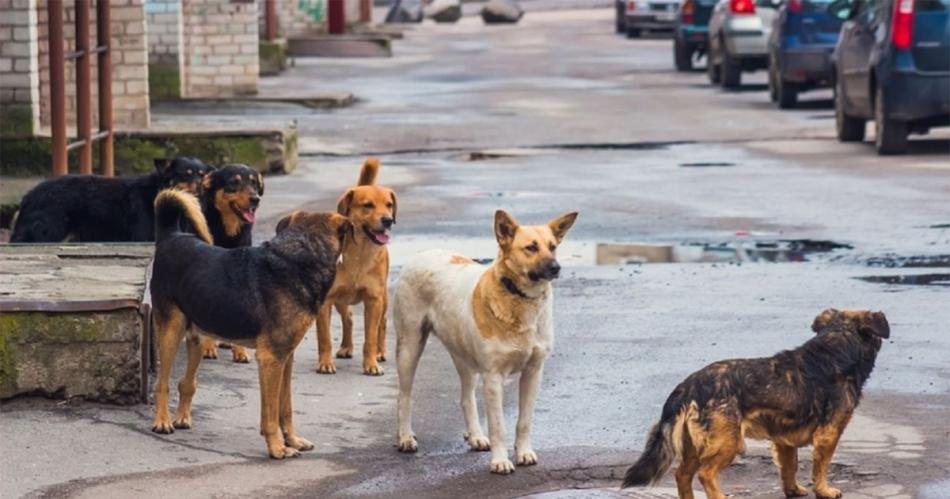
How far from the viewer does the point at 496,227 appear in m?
8.01

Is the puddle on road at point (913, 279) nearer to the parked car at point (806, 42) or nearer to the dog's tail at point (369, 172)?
the dog's tail at point (369, 172)

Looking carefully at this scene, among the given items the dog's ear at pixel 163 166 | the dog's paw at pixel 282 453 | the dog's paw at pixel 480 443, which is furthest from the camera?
the dog's ear at pixel 163 166

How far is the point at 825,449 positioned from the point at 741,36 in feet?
78.4

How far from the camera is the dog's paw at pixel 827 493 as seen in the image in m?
7.55

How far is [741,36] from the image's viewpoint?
30.9 meters

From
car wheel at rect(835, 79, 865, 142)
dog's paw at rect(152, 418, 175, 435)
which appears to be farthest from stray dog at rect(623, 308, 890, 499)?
car wheel at rect(835, 79, 865, 142)

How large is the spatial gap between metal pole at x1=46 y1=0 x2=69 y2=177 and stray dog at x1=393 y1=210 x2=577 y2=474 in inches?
279

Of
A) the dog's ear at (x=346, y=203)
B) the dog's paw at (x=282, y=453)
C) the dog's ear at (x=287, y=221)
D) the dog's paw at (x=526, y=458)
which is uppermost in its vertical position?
the dog's ear at (x=287, y=221)

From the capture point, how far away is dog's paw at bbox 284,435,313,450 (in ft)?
27.9

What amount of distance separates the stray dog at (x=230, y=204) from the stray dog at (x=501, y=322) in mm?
2220

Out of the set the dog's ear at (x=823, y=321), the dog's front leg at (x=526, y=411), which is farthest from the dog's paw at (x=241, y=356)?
the dog's ear at (x=823, y=321)

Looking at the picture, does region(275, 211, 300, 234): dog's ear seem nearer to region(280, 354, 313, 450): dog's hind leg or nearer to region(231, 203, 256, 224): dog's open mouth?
region(280, 354, 313, 450): dog's hind leg

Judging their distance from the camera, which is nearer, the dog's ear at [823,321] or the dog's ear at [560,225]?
the dog's ear at [823,321]

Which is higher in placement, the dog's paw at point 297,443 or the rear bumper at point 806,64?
the rear bumper at point 806,64
